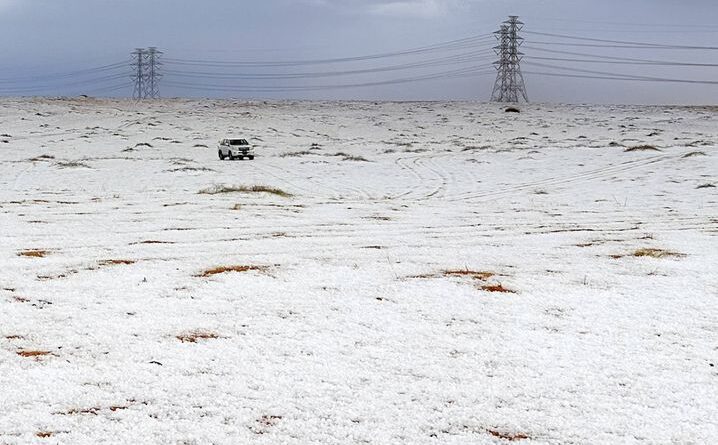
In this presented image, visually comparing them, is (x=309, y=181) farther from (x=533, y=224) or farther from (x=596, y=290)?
(x=596, y=290)

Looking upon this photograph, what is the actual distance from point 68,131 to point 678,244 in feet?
144

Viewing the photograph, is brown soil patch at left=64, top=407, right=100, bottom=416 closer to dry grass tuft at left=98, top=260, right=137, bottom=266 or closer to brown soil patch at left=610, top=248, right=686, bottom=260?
dry grass tuft at left=98, top=260, right=137, bottom=266

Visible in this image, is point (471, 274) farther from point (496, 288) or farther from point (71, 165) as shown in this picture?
point (71, 165)

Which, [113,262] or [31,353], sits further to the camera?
[113,262]

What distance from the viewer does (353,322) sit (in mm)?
6121

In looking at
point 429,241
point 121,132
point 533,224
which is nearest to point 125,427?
point 429,241

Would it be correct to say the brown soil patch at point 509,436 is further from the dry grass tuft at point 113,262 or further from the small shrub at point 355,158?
the small shrub at point 355,158

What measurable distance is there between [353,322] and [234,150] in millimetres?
27484

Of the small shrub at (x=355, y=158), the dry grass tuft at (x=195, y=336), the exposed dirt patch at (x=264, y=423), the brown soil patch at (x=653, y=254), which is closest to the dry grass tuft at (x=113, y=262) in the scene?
the dry grass tuft at (x=195, y=336)

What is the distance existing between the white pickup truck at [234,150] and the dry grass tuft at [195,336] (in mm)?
27599

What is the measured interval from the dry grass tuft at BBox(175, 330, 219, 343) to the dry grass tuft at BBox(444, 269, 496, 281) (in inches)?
124

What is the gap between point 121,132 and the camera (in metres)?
46.2

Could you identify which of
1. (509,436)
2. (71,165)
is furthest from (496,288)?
(71,165)

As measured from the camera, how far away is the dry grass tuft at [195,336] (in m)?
5.53
